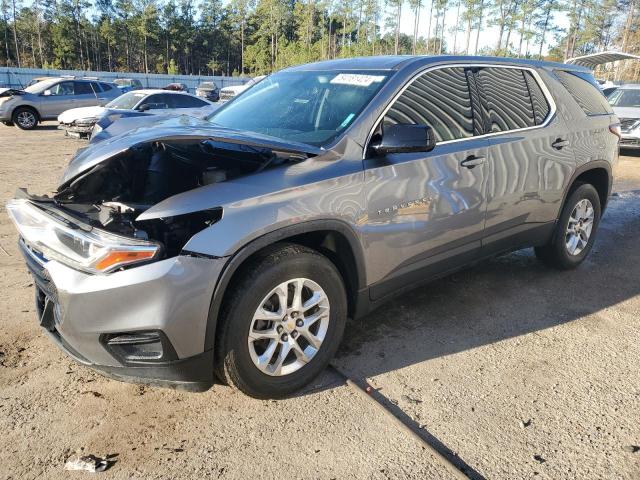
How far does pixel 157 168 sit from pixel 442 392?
2.16 meters

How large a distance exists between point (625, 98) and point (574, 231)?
10.6 metres

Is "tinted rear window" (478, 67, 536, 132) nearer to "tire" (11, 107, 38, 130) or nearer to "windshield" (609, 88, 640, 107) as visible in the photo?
"windshield" (609, 88, 640, 107)

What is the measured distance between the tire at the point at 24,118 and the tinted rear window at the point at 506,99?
17704mm

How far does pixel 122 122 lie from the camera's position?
3.55 metres

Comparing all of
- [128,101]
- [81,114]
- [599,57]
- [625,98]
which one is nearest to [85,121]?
[81,114]

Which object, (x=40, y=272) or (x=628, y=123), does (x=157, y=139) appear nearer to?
(x=40, y=272)

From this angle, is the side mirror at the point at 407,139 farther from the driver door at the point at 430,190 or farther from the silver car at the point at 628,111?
the silver car at the point at 628,111

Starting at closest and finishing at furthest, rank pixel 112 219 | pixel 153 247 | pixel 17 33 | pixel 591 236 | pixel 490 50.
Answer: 1. pixel 153 247
2. pixel 112 219
3. pixel 591 236
4. pixel 490 50
5. pixel 17 33

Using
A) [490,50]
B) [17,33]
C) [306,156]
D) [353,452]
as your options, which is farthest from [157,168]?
[17,33]

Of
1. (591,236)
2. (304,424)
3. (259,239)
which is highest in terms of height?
(259,239)

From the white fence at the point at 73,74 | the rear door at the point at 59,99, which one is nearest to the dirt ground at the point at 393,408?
the rear door at the point at 59,99

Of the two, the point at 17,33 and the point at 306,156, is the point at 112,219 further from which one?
the point at 17,33

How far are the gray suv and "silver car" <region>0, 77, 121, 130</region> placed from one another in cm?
1594

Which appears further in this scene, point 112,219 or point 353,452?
point 112,219
